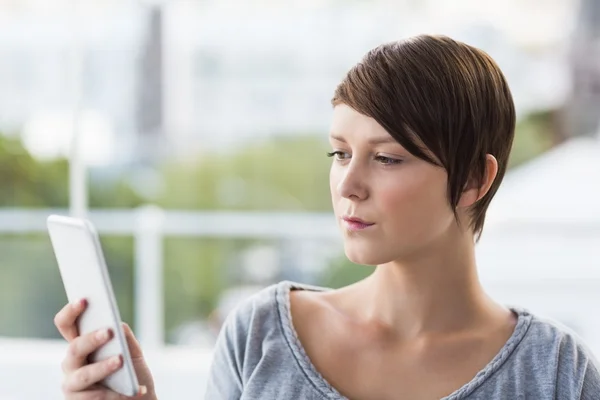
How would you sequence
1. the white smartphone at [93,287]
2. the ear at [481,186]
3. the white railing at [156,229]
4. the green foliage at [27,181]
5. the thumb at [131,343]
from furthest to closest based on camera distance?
the green foliage at [27,181] → the white railing at [156,229] → the ear at [481,186] → the thumb at [131,343] → the white smartphone at [93,287]

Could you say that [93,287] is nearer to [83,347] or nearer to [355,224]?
[83,347]

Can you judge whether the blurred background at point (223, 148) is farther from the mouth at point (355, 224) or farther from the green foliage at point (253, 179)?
the mouth at point (355, 224)

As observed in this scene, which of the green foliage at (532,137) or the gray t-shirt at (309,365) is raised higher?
the gray t-shirt at (309,365)

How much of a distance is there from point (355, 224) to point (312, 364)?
242 mm

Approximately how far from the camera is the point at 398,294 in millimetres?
1357

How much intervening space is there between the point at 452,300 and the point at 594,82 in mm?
3552

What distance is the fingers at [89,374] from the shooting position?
111 cm

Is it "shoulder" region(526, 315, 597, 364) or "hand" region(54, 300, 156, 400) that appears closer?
"hand" region(54, 300, 156, 400)

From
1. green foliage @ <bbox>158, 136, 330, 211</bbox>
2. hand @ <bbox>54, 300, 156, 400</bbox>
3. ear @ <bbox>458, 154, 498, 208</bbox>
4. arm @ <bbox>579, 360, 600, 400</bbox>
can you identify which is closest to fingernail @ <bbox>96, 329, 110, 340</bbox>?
hand @ <bbox>54, 300, 156, 400</bbox>

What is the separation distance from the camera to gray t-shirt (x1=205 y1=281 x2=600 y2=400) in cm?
130

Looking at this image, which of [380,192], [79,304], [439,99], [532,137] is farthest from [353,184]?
[532,137]

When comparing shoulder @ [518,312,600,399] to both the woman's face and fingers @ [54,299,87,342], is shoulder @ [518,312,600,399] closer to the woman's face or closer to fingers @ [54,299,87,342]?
the woman's face

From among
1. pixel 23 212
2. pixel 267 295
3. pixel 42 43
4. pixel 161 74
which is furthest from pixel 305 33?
pixel 267 295

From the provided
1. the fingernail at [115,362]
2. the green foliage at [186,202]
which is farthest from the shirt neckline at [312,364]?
the green foliage at [186,202]
